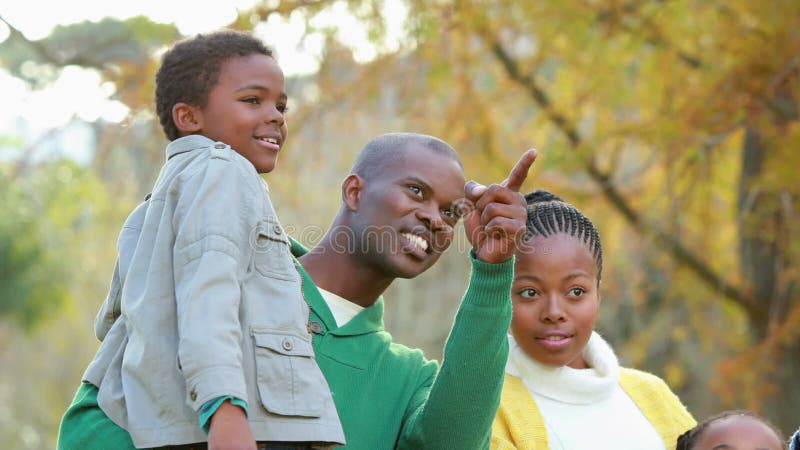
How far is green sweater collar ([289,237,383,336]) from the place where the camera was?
284 centimetres

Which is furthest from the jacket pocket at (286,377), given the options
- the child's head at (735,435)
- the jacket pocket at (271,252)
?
the child's head at (735,435)

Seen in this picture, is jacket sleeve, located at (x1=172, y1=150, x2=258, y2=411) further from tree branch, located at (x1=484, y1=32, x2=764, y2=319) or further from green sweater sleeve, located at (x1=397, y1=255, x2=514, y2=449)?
tree branch, located at (x1=484, y1=32, x2=764, y2=319)

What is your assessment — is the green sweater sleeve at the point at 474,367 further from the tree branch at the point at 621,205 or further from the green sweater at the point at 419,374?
the tree branch at the point at 621,205

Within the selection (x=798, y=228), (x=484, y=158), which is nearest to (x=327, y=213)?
(x=484, y=158)

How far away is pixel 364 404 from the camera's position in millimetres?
2816

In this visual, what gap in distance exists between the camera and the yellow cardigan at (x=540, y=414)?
118 inches

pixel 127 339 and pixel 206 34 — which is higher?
pixel 206 34

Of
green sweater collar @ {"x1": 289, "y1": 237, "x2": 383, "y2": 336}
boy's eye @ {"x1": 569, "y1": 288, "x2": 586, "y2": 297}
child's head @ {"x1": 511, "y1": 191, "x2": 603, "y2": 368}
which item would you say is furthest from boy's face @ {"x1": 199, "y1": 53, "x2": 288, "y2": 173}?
boy's eye @ {"x1": 569, "y1": 288, "x2": 586, "y2": 297}

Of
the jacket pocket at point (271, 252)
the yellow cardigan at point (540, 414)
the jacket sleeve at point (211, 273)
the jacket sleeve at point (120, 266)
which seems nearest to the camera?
the jacket sleeve at point (211, 273)

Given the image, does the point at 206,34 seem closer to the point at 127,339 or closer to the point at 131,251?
the point at 131,251

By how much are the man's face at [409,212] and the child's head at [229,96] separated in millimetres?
377

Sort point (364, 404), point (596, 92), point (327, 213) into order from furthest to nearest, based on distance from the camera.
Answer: point (327, 213) → point (596, 92) → point (364, 404)

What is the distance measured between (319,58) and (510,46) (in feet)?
4.16

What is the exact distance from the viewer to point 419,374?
9.88 feet
